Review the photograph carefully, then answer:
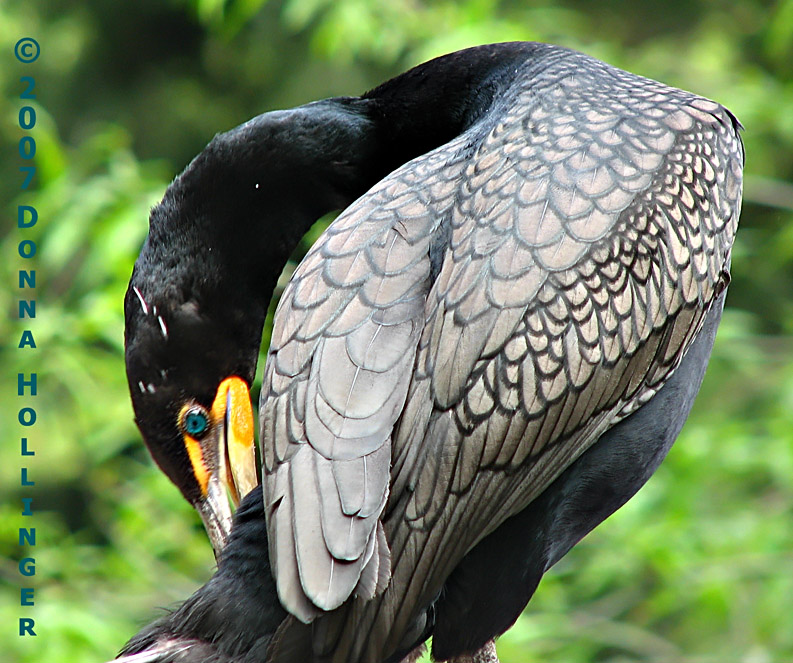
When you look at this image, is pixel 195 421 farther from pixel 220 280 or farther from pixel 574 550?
pixel 574 550

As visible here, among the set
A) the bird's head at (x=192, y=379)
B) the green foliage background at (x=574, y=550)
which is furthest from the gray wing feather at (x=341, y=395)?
the green foliage background at (x=574, y=550)

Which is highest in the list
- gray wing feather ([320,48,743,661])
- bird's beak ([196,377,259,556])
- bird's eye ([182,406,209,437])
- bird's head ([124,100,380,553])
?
bird's head ([124,100,380,553])

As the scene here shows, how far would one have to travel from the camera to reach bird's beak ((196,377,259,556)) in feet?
8.84

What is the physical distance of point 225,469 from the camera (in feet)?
8.96

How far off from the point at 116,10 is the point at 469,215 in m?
6.26

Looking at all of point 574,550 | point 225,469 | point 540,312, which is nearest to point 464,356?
point 540,312

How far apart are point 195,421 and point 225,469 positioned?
14cm

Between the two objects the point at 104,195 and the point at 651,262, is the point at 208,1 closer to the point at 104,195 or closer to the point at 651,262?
the point at 104,195

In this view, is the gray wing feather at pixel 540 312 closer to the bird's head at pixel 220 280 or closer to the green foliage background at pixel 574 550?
the bird's head at pixel 220 280

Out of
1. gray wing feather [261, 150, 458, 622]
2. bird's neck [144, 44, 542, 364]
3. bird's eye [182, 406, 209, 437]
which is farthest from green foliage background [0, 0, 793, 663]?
gray wing feather [261, 150, 458, 622]

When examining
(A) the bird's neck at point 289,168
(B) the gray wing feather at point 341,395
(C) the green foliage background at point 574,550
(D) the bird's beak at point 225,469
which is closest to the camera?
(B) the gray wing feather at point 341,395

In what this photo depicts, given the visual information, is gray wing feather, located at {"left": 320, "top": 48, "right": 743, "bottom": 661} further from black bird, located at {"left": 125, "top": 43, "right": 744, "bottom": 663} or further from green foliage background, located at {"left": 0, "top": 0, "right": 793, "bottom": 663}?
green foliage background, located at {"left": 0, "top": 0, "right": 793, "bottom": 663}

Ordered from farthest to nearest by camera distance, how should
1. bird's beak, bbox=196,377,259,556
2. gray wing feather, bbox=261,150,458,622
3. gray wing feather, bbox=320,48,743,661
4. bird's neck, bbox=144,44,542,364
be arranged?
bird's neck, bbox=144,44,542,364, bird's beak, bbox=196,377,259,556, gray wing feather, bbox=320,48,743,661, gray wing feather, bbox=261,150,458,622

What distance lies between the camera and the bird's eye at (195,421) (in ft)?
8.89
